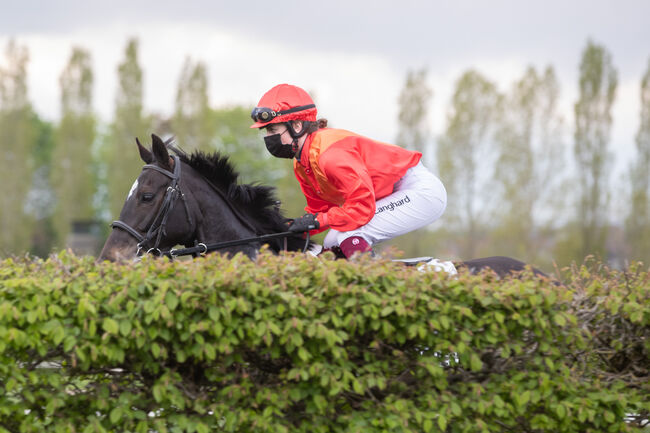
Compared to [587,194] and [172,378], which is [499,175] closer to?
[587,194]

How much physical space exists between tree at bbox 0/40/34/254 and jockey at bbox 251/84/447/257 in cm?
2860

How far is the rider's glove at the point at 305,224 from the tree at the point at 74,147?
30.2m

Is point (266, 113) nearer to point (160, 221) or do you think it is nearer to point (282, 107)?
point (282, 107)

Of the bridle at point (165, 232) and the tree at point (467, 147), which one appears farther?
the tree at point (467, 147)

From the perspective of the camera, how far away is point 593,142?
25.0 m

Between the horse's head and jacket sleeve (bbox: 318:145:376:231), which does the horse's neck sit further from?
jacket sleeve (bbox: 318:145:376:231)

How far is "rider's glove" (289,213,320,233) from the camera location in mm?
4383

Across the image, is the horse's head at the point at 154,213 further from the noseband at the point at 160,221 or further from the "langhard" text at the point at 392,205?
the "langhard" text at the point at 392,205

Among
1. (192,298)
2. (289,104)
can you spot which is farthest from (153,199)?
(192,298)

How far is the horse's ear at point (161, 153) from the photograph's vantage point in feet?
14.2

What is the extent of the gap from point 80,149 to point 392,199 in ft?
102

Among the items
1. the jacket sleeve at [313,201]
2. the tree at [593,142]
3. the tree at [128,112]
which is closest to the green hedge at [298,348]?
the jacket sleeve at [313,201]

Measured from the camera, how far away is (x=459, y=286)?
3.17 metres

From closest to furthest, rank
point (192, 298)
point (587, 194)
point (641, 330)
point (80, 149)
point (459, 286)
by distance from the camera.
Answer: point (192, 298) → point (459, 286) → point (641, 330) → point (587, 194) → point (80, 149)
